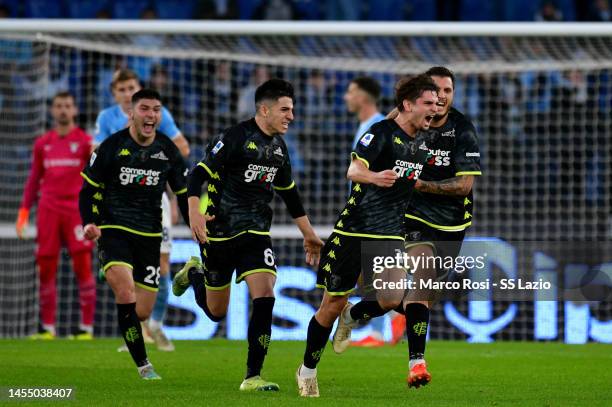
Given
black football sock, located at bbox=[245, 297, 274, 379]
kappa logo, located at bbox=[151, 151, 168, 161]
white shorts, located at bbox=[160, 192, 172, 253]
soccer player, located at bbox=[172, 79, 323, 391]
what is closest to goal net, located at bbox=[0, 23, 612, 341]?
white shorts, located at bbox=[160, 192, 172, 253]

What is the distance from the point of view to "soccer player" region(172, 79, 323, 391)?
28.2ft

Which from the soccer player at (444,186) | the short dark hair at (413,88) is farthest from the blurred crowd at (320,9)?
the short dark hair at (413,88)

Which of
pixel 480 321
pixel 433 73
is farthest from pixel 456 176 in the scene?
pixel 480 321

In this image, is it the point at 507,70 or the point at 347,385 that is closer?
the point at 347,385

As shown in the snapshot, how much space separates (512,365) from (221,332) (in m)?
4.74

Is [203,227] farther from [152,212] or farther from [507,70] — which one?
[507,70]

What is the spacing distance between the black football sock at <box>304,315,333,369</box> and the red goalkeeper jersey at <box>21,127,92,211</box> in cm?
579

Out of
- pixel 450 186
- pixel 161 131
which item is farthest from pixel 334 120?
pixel 450 186

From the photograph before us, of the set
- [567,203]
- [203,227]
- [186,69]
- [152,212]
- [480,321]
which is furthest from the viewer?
[186,69]

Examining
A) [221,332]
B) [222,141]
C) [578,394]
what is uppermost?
[222,141]

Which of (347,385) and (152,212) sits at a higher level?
(152,212)

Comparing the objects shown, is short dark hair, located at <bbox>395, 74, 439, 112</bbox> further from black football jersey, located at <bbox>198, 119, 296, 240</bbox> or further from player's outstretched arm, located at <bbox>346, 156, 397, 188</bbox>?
black football jersey, located at <bbox>198, 119, 296, 240</bbox>

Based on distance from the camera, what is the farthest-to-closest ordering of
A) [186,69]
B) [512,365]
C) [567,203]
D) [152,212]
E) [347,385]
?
[186,69] < [567,203] < [512,365] < [152,212] < [347,385]

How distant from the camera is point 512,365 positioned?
10750 millimetres
